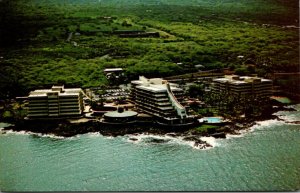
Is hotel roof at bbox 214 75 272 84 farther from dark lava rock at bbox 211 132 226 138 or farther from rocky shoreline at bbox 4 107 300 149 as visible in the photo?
dark lava rock at bbox 211 132 226 138

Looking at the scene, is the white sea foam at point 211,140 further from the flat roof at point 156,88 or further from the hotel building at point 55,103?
the hotel building at point 55,103

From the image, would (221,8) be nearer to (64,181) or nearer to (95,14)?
(95,14)

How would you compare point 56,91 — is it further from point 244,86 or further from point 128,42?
point 244,86

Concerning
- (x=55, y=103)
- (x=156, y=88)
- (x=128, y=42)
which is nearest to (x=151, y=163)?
(x=156, y=88)

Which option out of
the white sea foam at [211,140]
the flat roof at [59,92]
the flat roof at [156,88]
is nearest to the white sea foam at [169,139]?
the white sea foam at [211,140]

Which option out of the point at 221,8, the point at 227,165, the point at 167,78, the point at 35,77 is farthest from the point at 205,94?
the point at 35,77

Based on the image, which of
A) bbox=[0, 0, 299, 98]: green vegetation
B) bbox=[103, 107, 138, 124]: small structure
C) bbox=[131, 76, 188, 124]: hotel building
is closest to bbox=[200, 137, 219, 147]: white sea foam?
bbox=[131, 76, 188, 124]: hotel building
